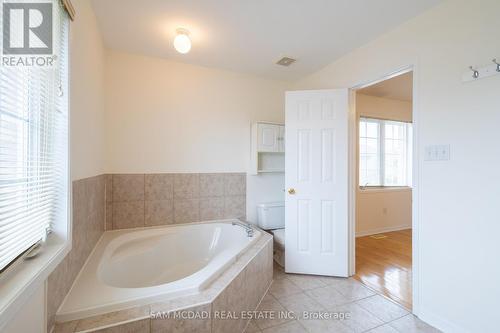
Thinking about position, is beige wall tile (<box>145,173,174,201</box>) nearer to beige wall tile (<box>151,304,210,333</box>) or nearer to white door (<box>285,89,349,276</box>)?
white door (<box>285,89,349,276</box>)

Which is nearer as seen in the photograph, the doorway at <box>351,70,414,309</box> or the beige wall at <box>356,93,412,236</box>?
the doorway at <box>351,70,414,309</box>

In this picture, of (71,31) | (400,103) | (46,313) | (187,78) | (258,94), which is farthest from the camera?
(400,103)

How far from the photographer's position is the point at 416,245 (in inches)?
67.0

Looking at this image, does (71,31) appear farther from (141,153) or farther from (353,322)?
(353,322)

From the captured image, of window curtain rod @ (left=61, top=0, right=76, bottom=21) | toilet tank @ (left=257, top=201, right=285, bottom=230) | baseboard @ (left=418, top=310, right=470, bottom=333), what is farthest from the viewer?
toilet tank @ (left=257, top=201, right=285, bottom=230)

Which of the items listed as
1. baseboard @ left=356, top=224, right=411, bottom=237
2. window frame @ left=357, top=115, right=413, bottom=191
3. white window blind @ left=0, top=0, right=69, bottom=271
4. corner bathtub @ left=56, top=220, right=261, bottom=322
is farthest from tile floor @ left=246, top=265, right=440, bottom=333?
window frame @ left=357, top=115, right=413, bottom=191

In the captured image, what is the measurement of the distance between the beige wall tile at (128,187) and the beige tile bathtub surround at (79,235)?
0.16m

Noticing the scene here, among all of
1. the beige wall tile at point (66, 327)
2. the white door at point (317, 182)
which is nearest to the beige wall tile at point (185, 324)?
the beige wall tile at point (66, 327)

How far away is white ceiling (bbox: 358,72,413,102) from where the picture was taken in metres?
2.96

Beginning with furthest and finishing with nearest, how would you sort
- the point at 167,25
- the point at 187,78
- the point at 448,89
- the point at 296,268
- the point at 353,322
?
the point at 187,78 → the point at 296,268 → the point at 167,25 → the point at 353,322 → the point at 448,89

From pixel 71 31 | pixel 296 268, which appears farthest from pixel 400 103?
pixel 71 31

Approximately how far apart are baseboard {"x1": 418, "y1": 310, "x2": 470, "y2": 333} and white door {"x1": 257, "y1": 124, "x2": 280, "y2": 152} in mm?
2027

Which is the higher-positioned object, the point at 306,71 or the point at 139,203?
the point at 306,71

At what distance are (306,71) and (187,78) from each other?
57.7 inches
